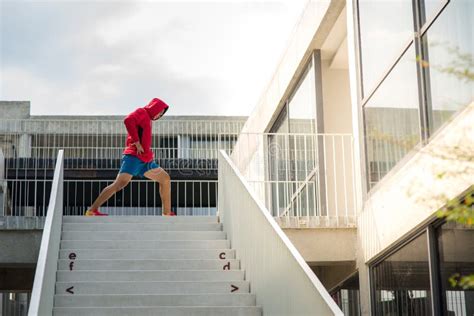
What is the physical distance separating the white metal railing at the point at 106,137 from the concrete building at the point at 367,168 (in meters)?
14.2

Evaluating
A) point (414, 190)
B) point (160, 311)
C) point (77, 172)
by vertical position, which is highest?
point (77, 172)

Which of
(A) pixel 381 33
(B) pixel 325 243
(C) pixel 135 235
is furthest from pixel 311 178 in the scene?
(A) pixel 381 33

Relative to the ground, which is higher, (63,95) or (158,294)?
(63,95)

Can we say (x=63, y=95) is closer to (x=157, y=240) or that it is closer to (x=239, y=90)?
(x=239, y=90)

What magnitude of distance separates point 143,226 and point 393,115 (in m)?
3.34

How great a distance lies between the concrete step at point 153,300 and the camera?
8.90 m

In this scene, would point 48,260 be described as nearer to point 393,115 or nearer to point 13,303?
point 393,115

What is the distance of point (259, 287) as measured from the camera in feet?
29.1

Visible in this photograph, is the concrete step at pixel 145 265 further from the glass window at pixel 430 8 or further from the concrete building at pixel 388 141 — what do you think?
the glass window at pixel 430 8

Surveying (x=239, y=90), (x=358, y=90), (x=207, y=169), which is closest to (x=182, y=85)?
(x=239, y=90)

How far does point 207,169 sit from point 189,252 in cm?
1501

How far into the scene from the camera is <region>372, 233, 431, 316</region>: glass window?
856 centimetres

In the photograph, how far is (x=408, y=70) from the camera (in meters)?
8.91

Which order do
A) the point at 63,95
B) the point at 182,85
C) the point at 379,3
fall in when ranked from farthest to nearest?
1. the point at 63,95
2. the point at 182,85
3. the point at 379,3
